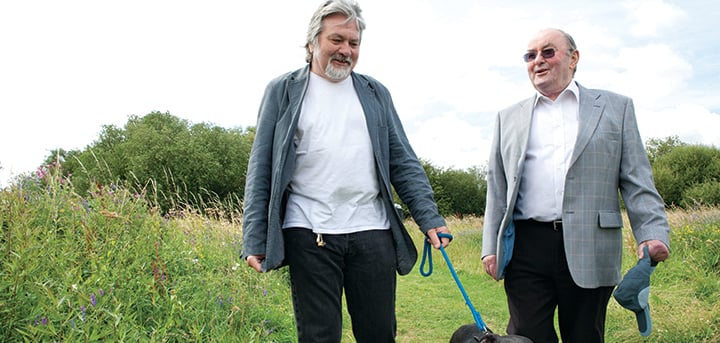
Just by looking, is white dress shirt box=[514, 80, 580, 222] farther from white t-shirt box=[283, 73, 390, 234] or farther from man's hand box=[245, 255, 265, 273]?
man's hand box=[245, 255, 265, 273]

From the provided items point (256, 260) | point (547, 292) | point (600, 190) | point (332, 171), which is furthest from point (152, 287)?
point (600, 190)

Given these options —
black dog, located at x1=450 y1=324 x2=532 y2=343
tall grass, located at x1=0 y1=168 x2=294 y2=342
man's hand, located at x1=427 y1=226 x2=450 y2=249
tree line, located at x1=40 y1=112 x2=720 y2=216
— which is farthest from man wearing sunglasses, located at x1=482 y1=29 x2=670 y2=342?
tree line, located at x1=40 y1=112 x2=720 y2=216

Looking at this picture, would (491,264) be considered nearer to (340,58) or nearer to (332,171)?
(332,171)

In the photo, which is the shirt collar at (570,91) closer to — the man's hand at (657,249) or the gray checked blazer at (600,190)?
the gray checked blazer at (600,190)

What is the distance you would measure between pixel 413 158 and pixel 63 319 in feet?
6.85

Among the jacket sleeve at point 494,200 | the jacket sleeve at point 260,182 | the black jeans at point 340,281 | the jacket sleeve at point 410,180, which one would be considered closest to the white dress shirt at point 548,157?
the jacket sleeve at point 494,200

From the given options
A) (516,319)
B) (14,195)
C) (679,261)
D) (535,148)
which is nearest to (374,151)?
(535,148)

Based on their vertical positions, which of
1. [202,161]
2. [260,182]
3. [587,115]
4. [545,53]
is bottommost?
[202,161]

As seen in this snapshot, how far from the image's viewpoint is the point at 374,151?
2.73m

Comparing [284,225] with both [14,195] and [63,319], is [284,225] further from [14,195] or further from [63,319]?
[14,195]

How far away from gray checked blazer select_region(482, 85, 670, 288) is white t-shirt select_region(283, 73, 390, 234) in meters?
0.87

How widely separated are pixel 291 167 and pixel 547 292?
5.05 feet

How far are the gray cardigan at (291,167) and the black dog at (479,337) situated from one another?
0.49 m

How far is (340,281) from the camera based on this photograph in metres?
2.74
